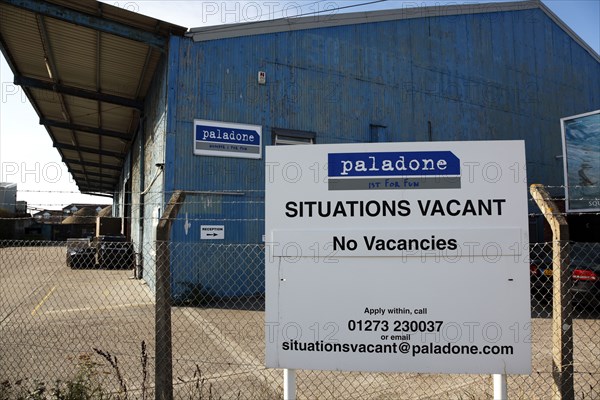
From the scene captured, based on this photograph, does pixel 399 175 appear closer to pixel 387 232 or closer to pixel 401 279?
pixel 387 232

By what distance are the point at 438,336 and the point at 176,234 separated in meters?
9.66

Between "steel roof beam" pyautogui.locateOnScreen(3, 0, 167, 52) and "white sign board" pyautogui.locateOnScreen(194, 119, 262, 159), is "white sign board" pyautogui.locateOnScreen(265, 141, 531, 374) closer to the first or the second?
"white sign board" pyautogui.locateOnScreen(194, 119, 262, 159)

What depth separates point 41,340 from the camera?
7938mm

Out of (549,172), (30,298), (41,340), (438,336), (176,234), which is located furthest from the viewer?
(549,172)

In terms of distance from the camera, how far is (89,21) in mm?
12359

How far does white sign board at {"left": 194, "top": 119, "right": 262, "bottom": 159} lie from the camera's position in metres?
12.6

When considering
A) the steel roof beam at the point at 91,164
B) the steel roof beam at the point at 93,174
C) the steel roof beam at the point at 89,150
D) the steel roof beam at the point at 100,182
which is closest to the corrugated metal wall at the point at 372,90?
the steel roof beam at the point at 89,150

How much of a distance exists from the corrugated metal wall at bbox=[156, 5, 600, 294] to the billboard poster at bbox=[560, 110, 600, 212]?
200cm

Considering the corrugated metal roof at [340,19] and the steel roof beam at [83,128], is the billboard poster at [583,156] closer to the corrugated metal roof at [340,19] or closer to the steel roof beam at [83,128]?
the corrugated metal roof at [340,19]

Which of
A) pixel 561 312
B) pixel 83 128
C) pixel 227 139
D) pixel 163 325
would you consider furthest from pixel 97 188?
pixel 561 312

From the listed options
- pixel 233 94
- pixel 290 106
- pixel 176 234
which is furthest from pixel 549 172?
pixel 176 234

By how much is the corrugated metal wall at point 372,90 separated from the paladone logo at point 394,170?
17.5 ft

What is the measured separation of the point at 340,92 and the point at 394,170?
11.5 m

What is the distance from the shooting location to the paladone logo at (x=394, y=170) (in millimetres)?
3625
